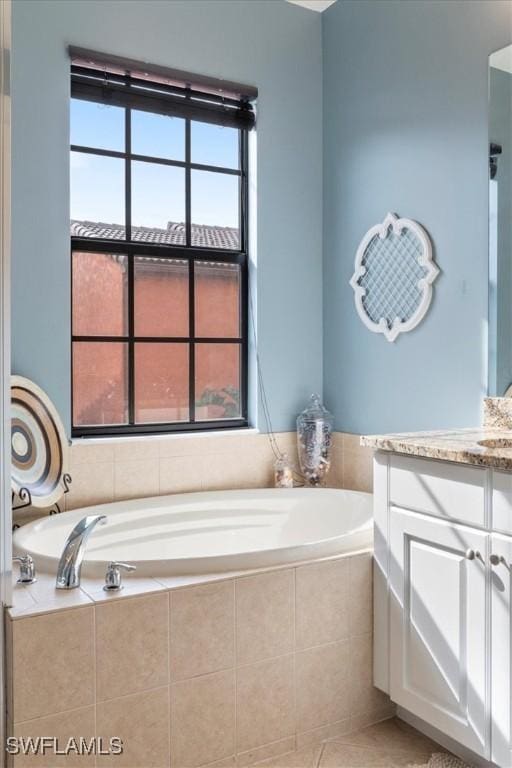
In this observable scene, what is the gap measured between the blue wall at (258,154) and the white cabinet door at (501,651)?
1.71m

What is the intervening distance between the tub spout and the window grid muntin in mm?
1059

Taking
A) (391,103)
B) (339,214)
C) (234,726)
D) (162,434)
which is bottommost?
(234,726)

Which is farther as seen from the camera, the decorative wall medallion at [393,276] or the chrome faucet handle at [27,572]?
the decorative wall medallion at [393,276]

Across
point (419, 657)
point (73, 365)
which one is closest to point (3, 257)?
point (73, 365)

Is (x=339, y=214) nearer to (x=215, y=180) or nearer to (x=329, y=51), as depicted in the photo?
(x=215, y=180)

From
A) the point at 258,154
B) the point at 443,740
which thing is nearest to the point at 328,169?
the point at 258,154

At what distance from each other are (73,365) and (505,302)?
1847 mm

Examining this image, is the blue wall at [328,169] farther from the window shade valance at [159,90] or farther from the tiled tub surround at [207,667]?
the tiled tub surround at [207,667]

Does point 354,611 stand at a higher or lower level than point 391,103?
lower

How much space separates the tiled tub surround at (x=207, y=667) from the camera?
68.2 inches

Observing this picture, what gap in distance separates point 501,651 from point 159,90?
272 cm

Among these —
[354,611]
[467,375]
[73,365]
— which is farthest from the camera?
[73,365]

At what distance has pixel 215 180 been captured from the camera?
333 centimetres

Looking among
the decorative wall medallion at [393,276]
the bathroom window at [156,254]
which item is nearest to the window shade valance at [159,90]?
the bathroom window at [156,254]
